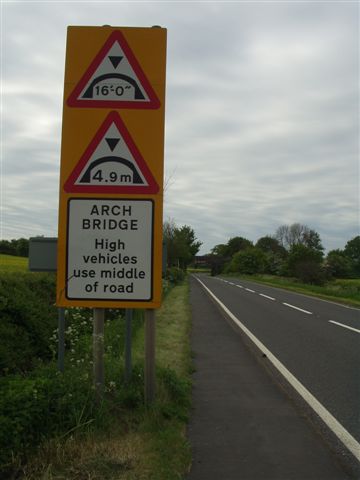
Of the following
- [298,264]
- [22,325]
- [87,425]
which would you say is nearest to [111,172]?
[87,425]

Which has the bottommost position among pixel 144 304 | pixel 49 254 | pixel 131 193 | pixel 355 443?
pixel 355 443

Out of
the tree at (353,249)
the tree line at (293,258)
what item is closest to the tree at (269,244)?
the tree line at (293,258)

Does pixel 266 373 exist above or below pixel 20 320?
below

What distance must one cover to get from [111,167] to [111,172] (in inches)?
1.9

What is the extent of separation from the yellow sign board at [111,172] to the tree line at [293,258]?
50.6 m

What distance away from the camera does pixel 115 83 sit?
446 cm

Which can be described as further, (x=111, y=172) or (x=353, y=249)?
(x=353, y=249)

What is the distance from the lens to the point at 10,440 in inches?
129

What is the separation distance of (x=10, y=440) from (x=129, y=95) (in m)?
3.02

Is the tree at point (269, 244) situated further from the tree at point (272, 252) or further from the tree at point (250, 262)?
the tree at point (250, 262)

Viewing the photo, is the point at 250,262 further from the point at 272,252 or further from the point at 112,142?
the point at 112,142

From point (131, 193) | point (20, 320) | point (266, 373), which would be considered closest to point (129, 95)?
point (131, 193)

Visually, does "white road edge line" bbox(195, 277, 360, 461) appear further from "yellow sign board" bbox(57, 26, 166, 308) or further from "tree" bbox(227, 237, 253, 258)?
"tree" bbox(227, 237, 253, 258)

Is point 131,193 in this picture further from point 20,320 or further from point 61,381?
point 20,320
